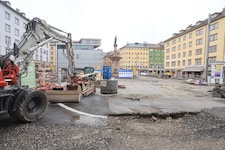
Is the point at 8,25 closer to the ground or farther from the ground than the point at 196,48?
farther from the ground

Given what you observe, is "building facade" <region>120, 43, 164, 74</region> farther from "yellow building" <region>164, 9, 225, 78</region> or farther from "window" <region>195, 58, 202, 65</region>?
"window" <region>195, 58, 202, 65</region>

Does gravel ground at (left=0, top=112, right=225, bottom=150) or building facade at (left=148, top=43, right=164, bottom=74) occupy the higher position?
building facade at (left=148, top=43, right=164, bottom=74)

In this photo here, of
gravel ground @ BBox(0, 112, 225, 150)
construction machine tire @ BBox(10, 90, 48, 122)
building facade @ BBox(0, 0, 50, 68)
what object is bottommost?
gravel ground @ BBox(0, 112, 225, 150)

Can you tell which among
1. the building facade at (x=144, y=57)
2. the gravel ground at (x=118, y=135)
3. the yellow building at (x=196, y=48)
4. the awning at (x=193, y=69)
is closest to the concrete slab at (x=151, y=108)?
the gravel ground at (x=118, y=135)

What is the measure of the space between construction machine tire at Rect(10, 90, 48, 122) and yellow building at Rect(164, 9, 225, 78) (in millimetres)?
27198

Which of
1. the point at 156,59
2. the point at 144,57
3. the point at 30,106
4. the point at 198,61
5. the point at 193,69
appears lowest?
the point at 30,106

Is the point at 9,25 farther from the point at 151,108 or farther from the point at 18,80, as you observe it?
the point at 151,108

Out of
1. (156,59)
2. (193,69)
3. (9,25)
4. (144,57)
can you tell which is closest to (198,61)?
(193,69)

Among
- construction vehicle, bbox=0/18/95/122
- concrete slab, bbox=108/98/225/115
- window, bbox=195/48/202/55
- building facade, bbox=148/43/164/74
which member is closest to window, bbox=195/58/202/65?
window, bbox=195/48/202/55

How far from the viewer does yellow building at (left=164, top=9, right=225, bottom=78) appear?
111ft

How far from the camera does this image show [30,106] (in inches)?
204

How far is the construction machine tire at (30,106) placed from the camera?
4.57m

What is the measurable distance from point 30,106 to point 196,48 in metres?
46.2

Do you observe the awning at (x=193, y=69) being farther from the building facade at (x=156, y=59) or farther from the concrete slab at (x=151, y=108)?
the building facade at (x=156, y=59)
